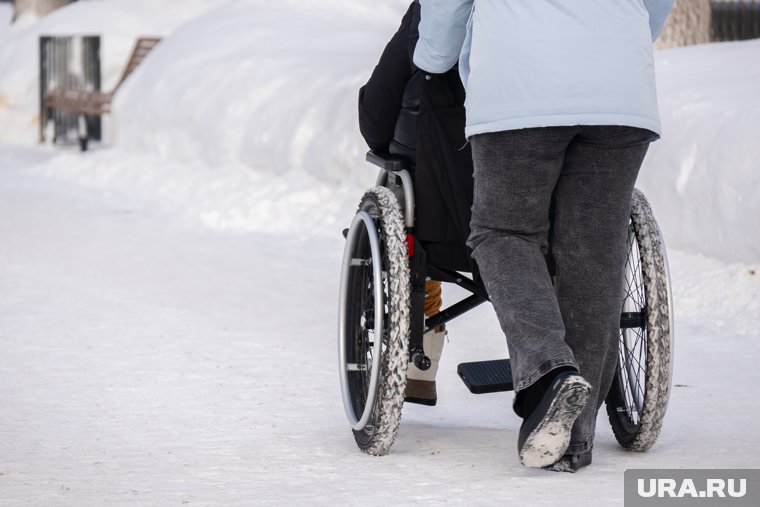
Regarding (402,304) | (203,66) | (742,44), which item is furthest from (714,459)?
(203,66)

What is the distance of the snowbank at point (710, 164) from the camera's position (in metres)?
6.07

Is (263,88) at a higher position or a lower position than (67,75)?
higher

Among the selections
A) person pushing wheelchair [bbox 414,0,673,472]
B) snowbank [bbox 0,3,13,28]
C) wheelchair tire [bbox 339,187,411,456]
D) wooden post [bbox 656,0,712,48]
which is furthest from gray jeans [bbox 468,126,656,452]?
snowbank [bbox 0,3,13,28]

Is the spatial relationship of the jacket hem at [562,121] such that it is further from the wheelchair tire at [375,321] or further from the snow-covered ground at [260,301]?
the snow-covered ground at [260,301]

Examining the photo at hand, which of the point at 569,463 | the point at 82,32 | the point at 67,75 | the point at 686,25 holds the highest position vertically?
the point at 686,25

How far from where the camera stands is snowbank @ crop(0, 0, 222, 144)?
57.2 feet

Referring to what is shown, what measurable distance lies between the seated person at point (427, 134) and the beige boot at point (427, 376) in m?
0.48

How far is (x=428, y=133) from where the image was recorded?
3.64 metres

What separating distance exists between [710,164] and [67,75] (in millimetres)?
11983

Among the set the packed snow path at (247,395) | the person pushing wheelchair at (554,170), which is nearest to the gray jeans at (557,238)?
the person pushing wheelchair at (554,170)

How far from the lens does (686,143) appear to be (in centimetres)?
661

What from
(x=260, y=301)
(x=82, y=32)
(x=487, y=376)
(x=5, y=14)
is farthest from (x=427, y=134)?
(x=5, y=14)

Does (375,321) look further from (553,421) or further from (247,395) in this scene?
(247,395)

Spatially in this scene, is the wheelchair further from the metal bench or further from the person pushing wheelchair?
the metal bench
